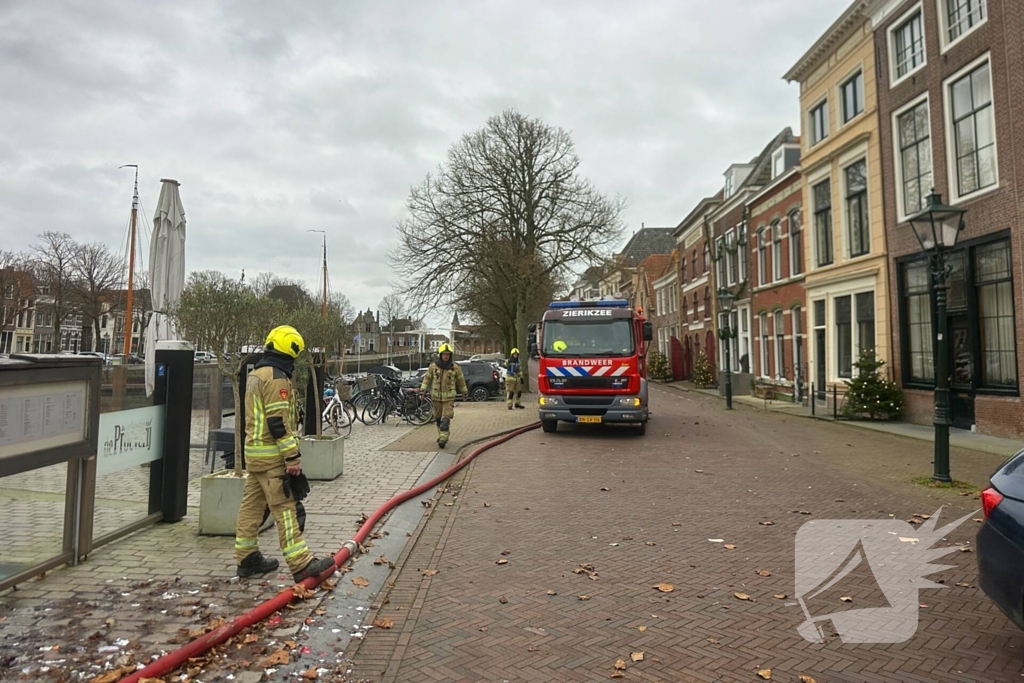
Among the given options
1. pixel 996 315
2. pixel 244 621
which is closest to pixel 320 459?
pixel 244 621

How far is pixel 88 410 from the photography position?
4.97 meters

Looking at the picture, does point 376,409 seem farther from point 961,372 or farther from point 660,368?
point 660,368

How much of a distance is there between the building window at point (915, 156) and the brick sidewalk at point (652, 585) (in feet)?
29.6

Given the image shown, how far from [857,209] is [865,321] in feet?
11.1

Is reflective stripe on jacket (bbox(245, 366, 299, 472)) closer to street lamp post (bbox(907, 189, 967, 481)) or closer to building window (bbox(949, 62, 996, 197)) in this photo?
street lamp post (bbox(907, 189, 967, 481))

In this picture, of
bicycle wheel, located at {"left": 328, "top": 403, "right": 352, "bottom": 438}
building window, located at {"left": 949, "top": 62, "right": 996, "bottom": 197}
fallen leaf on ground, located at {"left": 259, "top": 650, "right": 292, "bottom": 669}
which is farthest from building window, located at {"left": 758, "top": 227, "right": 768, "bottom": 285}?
fallen leaf on ground, located at {"left": 259, "top": 650, "right": 292, "bottom": 669}

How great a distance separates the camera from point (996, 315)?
13453mm

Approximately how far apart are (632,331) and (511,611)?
389 inches

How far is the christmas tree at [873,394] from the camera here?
54.3ft

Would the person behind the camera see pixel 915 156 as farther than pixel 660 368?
No

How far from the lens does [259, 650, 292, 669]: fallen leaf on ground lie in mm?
3484

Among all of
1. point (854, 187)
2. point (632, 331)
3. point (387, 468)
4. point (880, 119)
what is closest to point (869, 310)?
point (854, 187)

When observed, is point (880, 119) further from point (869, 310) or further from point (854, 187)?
point (869, 310)

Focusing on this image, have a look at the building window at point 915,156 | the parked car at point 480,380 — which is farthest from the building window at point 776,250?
the parked car at point 480,380
